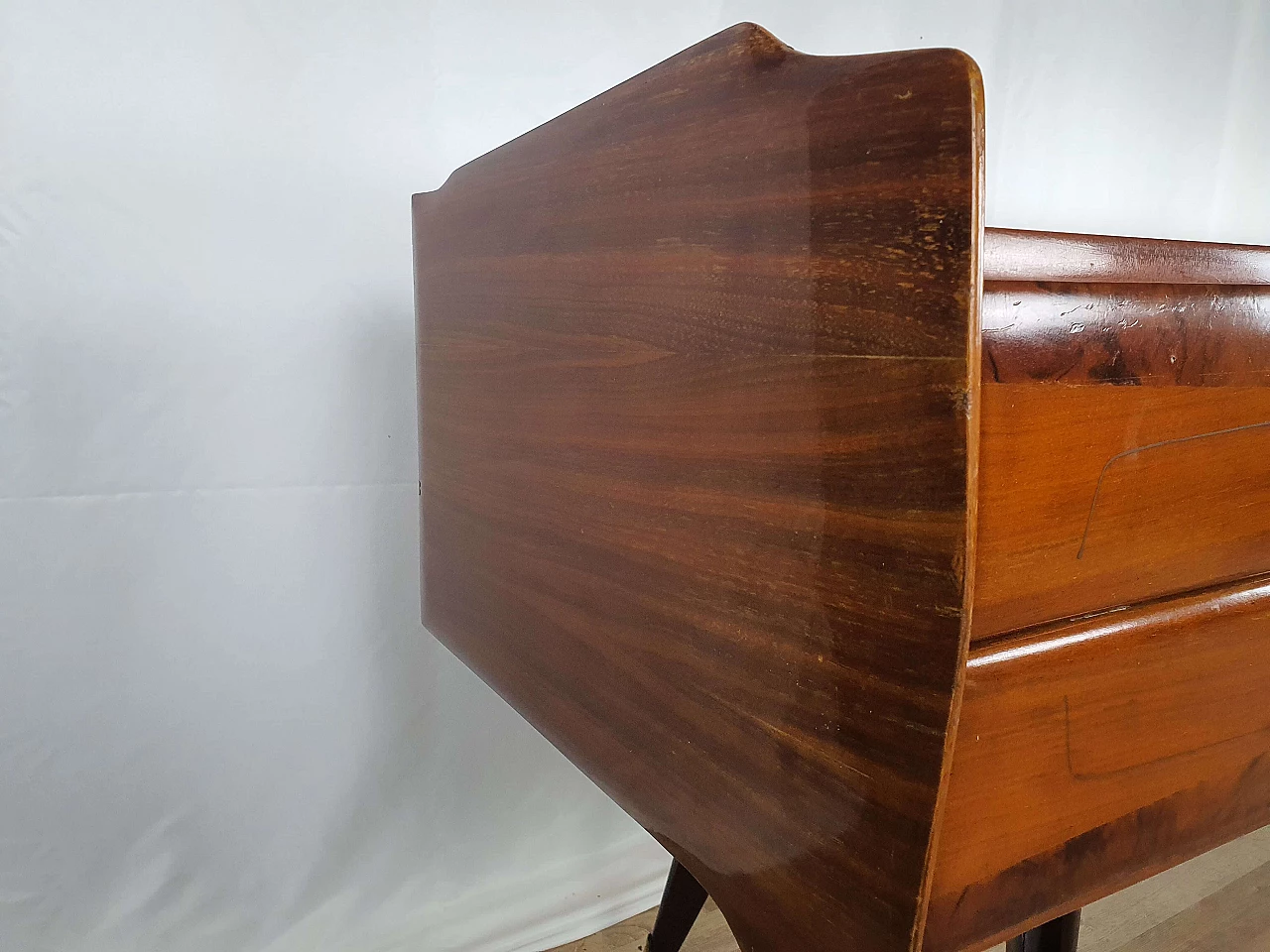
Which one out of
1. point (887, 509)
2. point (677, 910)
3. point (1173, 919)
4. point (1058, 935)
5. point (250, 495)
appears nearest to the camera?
point (887, 509)

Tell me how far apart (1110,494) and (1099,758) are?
11cm

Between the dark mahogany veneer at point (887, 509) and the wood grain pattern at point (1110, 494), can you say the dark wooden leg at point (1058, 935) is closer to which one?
the dark mahogany veneer at point (887, 509)

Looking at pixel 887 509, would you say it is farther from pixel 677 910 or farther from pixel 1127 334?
pixel 677 910

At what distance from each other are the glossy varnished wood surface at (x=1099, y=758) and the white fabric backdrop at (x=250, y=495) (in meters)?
0.68

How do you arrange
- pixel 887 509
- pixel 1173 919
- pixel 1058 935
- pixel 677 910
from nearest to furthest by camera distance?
pixel 887 509 < pixel 1058 935 < pixel 677 910 < pixel 1173 919

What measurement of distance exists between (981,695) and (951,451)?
107mm

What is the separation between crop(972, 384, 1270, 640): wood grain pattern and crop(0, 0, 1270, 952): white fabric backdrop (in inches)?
26.9

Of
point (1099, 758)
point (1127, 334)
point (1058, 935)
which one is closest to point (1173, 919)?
point (1058, 935)

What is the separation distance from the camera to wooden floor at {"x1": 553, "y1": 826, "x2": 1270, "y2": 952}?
93cm

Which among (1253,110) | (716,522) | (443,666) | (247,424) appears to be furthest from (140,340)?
(1253,110)

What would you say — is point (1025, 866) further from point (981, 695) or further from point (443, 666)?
point (443, 666)

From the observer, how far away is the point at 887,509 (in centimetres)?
30

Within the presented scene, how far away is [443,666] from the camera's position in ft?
3.21

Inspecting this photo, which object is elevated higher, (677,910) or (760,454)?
(760,454)
